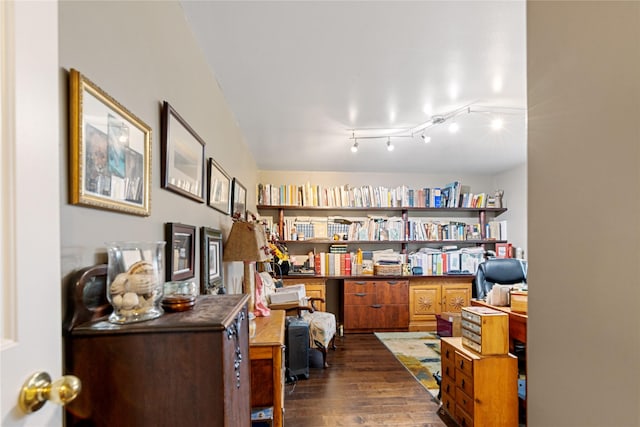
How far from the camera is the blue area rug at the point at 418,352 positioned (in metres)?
3.05

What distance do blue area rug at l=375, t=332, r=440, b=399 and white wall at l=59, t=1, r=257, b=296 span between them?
2.39 metres

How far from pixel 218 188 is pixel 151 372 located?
Answer: 1567 mm

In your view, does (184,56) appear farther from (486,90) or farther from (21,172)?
(486,90)

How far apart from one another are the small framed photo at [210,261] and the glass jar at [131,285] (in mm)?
919

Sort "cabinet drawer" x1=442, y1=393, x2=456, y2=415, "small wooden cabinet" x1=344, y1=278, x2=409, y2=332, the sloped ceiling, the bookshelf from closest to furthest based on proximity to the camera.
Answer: the sloped ceiling → "cabinet drawer" x1=442, y1=393, x2=456, y2=415 → "small wooden cabinet" x1=344, y1=278, x2=409, y2=332 → the bookshelf

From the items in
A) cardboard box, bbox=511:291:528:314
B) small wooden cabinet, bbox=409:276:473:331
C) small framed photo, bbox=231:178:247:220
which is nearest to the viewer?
cardboard box, bbox=511:291:528:314

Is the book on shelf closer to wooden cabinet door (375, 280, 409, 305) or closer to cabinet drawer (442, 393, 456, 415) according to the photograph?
wooden cabinet door (375, 280, 409, 305)

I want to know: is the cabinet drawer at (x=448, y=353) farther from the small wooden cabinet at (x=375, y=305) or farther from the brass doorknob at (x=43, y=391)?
the brass doorknob at (x=43, y=391)

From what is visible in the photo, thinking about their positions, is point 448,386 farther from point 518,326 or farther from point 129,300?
point 129,300

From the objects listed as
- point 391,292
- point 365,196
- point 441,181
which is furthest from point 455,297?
point 365,196

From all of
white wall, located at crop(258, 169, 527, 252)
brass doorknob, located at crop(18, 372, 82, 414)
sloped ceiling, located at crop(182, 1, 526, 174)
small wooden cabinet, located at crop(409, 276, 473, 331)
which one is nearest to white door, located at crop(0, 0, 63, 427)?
brass doorknob, located at crop(18, 372, 82, 414)

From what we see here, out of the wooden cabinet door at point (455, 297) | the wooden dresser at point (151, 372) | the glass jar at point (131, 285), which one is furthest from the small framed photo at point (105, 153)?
the wooden cabinet door at point (455, 297)

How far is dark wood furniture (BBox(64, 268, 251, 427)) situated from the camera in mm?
701

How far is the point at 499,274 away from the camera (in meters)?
3.79
